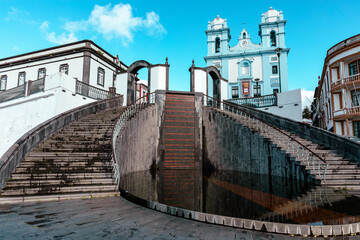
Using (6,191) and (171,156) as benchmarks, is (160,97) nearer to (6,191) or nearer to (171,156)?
(171,156)

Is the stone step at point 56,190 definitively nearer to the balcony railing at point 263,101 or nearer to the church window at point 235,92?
the balcony railing at point 263,101

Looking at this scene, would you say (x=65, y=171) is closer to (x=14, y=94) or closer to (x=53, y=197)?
(x=53, y=197)

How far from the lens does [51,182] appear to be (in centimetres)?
644

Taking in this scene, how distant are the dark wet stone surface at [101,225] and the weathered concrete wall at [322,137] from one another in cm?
834

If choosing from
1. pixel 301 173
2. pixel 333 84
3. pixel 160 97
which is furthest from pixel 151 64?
pixel 333 84

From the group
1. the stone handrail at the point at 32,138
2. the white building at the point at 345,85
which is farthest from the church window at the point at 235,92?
the stone handrail at the point at 32,138

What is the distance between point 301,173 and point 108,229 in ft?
26.8

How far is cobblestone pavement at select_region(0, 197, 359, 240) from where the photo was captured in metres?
3.25

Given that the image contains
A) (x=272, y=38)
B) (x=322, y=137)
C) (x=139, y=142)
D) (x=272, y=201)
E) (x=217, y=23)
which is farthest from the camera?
(x=217, y=23)

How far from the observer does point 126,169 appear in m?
10.6

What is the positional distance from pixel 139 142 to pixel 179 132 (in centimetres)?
365

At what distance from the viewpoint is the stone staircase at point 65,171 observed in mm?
5918

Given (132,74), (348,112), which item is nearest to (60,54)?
(132,74)

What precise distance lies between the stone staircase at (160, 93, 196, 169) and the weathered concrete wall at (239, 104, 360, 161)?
5.64m
